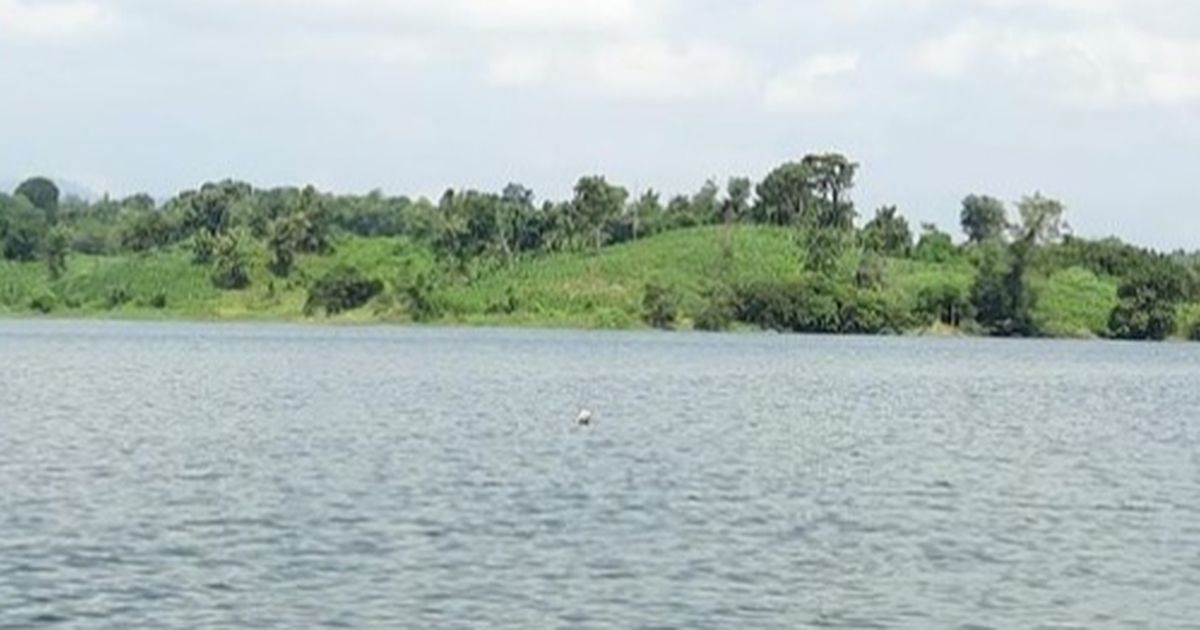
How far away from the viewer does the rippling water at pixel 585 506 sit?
29938 millimetres

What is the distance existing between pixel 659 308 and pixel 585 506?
508 feet

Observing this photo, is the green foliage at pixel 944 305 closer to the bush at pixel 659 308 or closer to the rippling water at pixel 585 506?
Result: the bush at pixel 659 308

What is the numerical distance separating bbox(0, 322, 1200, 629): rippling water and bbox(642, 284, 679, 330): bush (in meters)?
104

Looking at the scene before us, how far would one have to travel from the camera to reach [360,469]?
158 ft

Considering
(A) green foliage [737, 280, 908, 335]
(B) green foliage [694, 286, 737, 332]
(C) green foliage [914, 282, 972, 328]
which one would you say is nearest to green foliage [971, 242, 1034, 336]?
(C) green foliage [914, 282, 972, 328]

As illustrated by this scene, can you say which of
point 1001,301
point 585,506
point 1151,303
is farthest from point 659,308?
point 585,506

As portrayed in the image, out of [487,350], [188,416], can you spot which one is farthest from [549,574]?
[487,350]

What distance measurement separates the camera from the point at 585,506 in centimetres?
4138

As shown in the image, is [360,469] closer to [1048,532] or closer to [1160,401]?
[1048,532]

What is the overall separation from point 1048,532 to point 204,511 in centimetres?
1644

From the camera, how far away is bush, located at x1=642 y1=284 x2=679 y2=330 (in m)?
196

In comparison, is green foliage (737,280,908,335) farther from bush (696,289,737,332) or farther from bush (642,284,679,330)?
bush (642,284,679,330)

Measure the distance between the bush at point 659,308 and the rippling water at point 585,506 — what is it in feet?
342

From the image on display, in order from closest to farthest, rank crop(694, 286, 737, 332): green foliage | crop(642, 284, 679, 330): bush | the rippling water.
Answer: the rippling water
crop(642, 284, 679, 330): bush
crop(694, 286, 737, 332): green foliage
